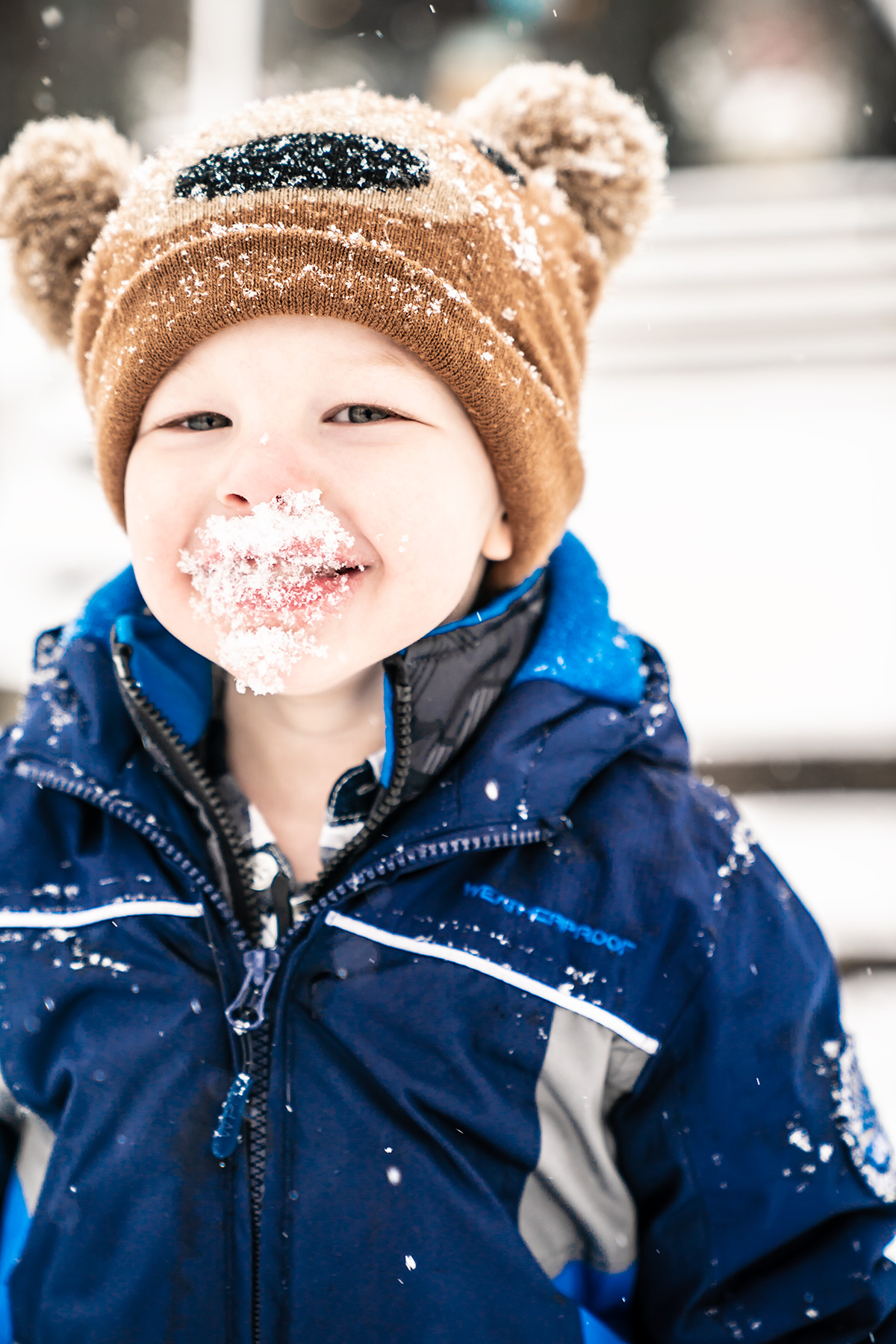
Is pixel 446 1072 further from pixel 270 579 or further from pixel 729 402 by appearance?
pixel 729 402

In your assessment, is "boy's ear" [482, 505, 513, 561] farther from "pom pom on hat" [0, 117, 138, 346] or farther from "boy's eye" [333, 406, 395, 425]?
"pom pom on hat" [0, 117, 138, 346]

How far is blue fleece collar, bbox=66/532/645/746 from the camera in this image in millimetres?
946

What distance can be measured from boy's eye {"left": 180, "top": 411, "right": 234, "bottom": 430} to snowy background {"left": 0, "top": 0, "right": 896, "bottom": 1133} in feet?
3.80

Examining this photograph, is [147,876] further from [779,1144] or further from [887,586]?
[887,586]

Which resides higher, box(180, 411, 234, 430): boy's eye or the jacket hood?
box(180, 411, 234, 430): boy's eye

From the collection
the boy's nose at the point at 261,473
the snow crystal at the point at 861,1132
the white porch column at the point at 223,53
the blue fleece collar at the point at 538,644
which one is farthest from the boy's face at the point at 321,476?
the white porch column at the point at 223,53

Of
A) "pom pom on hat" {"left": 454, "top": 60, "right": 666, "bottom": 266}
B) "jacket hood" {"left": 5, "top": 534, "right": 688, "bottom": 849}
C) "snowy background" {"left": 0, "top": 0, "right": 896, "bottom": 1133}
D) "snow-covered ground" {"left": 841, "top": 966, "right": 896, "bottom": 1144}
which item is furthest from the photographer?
"snowy background" {"left": 0, "top": 0, "right": 896, "bottom": 1133}

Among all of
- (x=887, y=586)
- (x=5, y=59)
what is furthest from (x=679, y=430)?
(x=5, y=59)

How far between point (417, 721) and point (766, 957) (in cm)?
→ 41

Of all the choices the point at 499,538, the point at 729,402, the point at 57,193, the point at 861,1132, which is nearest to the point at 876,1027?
the point at 861,1132

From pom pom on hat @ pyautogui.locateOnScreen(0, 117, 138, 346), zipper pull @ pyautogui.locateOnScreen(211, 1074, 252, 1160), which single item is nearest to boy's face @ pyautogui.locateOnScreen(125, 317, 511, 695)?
pom pom on hat @ pyautogui.locateOnScreen(0, 117, 138, 346)

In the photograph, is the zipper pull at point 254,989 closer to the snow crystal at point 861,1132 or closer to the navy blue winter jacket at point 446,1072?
the navy blue winter jacket at point 446,1072

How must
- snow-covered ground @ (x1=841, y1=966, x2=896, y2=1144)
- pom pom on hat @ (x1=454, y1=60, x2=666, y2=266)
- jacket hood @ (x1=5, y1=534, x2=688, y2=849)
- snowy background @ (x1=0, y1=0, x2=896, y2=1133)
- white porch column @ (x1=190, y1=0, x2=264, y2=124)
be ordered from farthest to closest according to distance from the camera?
white porch column @ (x1=190, y1=0, x2=264, y2=124) → snowy background @ (x1=0, y1=0, x2=896, y2=1133) → snow-covered ground @ (x1=841, y1=966, x2=896, y2=1144) → pom pom on hat @ (x1=454, y1=60, x2=666, y2=266) → jacket hood @ (x1=5, y1=534, x2=688, y2=849)

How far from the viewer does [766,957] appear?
881 millimetres
